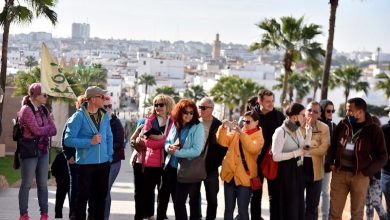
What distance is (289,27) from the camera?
2612 centimetres

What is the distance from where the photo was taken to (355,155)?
7.87m

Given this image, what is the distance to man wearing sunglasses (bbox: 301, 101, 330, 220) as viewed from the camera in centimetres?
820

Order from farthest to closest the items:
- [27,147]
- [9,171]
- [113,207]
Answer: [9,171]
[113,207]
[27,147]

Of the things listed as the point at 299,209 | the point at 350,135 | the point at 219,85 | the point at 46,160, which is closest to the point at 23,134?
the point at 46,160

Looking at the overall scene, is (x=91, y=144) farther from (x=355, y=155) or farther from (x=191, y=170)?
(x=355, y=155)

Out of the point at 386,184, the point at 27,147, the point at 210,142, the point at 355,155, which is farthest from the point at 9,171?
the point at 355,155

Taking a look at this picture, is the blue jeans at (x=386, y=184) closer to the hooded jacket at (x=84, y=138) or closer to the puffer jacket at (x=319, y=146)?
the puffer jacket at (x=319, y=146)

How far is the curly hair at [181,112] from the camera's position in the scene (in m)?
7.79

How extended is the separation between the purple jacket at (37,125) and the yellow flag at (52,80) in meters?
7.63

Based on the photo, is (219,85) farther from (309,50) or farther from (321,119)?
(321,119)

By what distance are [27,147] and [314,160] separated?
3546 millimetres

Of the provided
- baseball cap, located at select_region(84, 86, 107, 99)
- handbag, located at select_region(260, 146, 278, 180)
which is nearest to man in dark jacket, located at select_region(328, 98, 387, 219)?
handbag, located at select_region(260, 146, 278, 180)

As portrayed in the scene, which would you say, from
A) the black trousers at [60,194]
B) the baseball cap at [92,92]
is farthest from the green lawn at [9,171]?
the baseball cap at [92,92]

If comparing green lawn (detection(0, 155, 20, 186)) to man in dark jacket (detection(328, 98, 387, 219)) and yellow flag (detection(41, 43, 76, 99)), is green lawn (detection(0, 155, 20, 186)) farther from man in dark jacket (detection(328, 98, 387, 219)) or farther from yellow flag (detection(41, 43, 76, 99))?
man in dark jacket (detection(328, 98, 387, 219))
